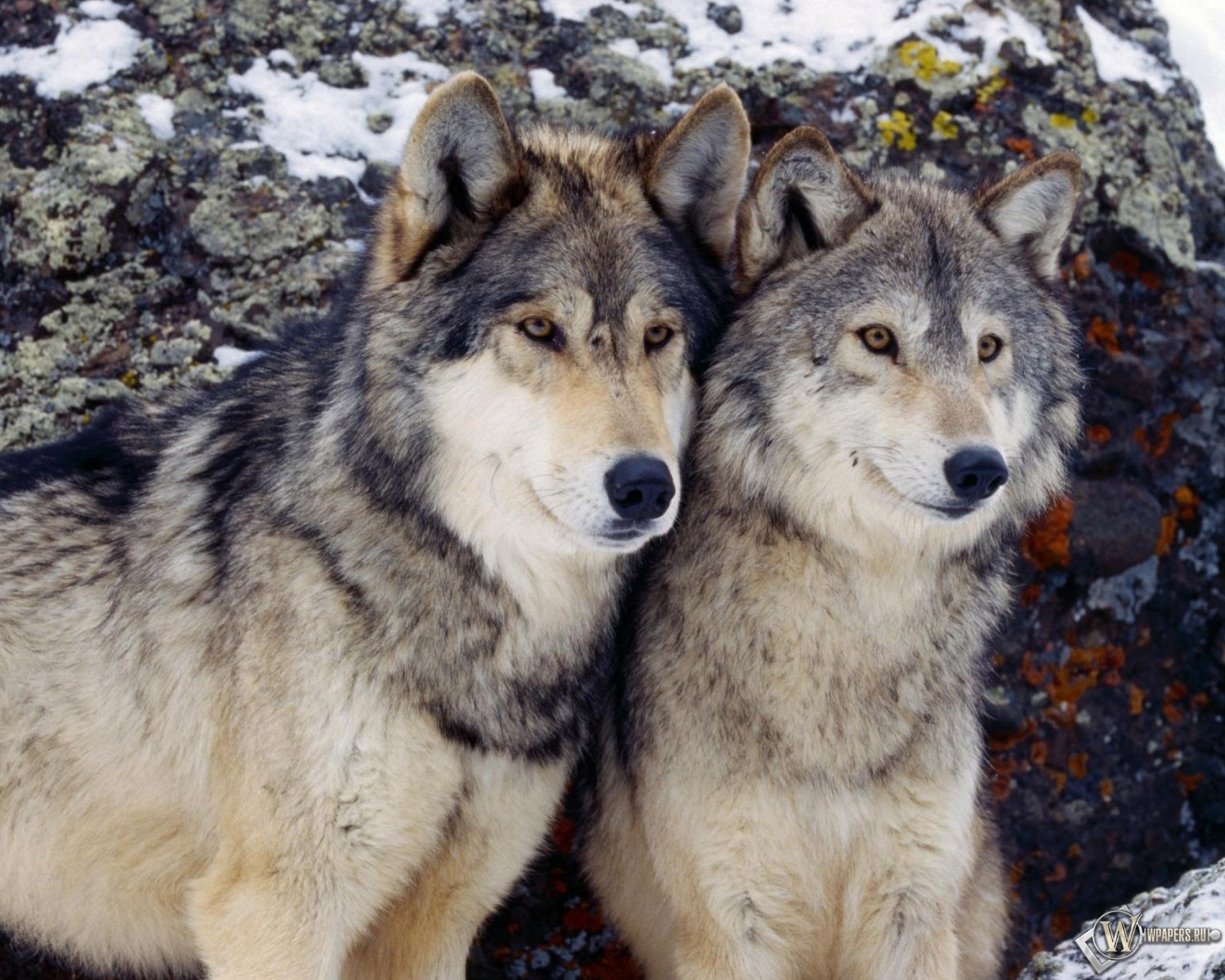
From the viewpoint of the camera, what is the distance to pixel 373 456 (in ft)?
12.9

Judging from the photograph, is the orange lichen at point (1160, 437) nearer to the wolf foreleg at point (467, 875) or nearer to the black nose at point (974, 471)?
the black nose at point (974, 471)

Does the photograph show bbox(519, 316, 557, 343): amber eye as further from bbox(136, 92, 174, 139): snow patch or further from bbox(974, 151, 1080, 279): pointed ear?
bbox(136, 92, 174, 139): snow patch

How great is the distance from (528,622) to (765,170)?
1.62 m

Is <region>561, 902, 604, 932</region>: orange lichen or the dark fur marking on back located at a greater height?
the dark fur marking on back

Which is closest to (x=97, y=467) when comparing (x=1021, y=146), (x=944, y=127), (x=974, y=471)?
(x=974, y=471)

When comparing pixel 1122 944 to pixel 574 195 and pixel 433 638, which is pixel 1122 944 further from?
pixel 574 195

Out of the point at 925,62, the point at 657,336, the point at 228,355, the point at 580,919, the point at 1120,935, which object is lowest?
the point at 580,919

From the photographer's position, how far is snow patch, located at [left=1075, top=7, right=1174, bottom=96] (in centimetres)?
654

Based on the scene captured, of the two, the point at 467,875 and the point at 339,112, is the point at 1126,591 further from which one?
the point at 339,112

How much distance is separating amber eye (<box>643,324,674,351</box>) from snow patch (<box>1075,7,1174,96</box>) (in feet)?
12.4

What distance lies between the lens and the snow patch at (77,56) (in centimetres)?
596

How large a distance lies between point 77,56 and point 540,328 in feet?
11.8

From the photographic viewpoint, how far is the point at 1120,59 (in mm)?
6625

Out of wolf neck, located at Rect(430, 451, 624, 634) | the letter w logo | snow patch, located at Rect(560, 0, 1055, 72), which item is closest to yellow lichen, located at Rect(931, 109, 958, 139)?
snow patch, located at Rect(560, 0, 1055, 72)
